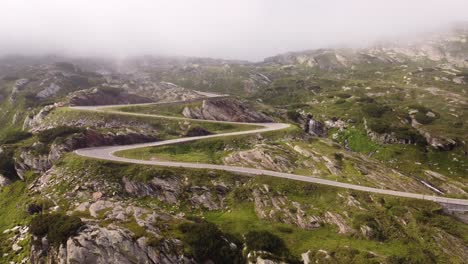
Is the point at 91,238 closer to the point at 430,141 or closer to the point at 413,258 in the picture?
the point at 413,258

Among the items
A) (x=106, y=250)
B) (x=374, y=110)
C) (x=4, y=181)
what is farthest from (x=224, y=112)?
(x=106, y=250)

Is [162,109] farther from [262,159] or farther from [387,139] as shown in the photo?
[387,139]

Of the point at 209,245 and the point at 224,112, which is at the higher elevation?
the point at 209,245

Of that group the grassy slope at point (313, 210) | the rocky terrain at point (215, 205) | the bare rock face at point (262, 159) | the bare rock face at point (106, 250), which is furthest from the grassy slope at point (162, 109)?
the bare rock face at point (106, 250)

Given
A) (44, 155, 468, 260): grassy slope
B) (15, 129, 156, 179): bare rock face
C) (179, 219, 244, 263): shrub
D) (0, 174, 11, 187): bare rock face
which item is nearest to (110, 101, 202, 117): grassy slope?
Result: (15, 129, 156, 179): bare rock face

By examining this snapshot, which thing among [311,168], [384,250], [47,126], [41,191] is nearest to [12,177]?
[41,191]

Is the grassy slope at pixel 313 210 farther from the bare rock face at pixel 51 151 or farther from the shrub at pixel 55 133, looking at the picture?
the shrub at pixel 55 133

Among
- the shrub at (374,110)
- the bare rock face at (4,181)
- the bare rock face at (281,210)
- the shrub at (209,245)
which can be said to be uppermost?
the shrub at (209,245)
